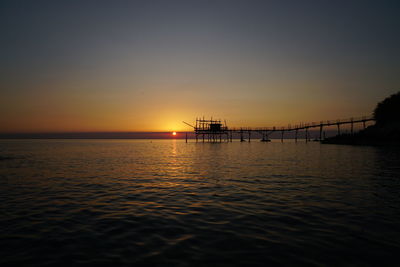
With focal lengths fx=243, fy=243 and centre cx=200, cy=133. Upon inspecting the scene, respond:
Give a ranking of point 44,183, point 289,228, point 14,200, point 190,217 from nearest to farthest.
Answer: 1. point 289,228
2. point 190,217
3. point 14,200
4. point 44,183

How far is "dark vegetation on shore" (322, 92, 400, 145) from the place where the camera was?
2339 inches

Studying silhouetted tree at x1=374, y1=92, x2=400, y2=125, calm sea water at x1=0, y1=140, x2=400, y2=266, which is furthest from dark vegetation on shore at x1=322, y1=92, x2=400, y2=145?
calm sea water at x1=0, y1=140, x2=400, y2=266

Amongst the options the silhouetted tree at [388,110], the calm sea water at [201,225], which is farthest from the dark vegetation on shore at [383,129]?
the calm sea water at [201,225]

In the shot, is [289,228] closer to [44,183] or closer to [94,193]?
[94,193]

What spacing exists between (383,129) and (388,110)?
21.9 ft

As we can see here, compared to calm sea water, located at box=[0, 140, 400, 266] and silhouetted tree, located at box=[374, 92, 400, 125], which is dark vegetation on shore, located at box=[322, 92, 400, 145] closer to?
silhouetted tree, located at box=[374, 92, 400, 125]

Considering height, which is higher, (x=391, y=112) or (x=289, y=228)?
(x=391, y=112)

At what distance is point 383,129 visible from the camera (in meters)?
64.4

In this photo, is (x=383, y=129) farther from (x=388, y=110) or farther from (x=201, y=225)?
(x=201, y=225)

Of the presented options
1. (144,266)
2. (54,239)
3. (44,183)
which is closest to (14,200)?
(44,183)

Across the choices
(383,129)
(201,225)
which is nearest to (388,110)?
(383,129)

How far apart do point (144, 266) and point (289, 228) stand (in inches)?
176

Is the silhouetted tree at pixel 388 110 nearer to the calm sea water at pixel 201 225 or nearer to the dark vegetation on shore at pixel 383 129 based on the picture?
the dark vegetation on shore at pixel 383 129

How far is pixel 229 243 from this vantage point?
6.32 meters
